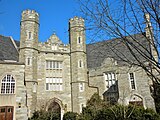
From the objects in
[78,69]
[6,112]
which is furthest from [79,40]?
[6,112]

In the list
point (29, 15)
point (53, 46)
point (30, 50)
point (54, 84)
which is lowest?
point (54, 84)

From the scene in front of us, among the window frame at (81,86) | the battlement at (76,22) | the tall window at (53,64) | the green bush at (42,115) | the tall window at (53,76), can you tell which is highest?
the battlement at (76,22)

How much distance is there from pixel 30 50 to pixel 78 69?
20.5ft

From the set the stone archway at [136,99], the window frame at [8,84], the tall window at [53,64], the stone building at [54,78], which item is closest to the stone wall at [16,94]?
the stone building at [54,78]

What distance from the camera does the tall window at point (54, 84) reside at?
24094 mm

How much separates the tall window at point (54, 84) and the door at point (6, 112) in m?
5.53

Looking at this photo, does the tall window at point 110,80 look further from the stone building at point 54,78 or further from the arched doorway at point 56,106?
the arched doorway at point 56,106

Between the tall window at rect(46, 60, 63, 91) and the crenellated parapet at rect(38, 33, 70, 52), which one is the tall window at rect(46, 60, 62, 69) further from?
the crenellated parapet at rect(38, 33, 70, 52)

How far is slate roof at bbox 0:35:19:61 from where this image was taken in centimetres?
2322

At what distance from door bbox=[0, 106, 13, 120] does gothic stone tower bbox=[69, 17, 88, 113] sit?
24.1 feet

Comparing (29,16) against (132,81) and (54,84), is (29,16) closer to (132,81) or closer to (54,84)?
(54,84)

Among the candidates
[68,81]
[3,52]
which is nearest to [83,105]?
[68,81]

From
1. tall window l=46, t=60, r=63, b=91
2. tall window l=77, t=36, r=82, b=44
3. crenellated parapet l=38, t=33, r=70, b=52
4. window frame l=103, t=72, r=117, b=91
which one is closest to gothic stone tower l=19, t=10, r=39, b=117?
crenellated parapet l=38, t=33, r=70, b=52

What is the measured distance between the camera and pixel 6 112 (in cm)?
1923
